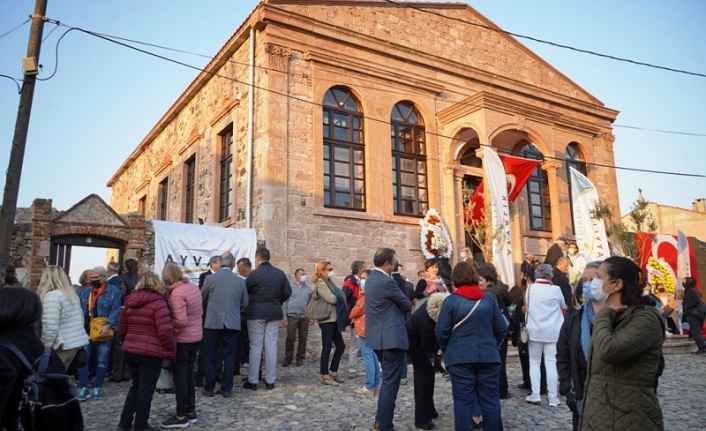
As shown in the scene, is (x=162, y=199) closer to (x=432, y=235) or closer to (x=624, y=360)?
(x=432, y=235)

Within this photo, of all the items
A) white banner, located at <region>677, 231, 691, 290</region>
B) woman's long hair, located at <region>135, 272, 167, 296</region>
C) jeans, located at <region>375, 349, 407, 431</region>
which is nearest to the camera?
jeans, located at <region>375, 349, 407, 431</region>

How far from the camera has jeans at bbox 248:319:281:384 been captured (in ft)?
24.2

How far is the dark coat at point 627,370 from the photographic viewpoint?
276 centimetres

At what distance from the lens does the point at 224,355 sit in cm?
705

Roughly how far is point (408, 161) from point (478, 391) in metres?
10.2

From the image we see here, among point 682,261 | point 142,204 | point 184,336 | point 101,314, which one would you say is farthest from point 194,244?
point 682,261

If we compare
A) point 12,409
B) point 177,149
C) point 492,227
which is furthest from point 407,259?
point 12,409

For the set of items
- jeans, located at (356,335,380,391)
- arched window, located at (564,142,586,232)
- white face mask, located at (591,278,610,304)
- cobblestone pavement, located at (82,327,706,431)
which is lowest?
cobblestone pavement, located at (82,327,706,431)

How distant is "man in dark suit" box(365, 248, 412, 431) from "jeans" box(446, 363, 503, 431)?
861mm

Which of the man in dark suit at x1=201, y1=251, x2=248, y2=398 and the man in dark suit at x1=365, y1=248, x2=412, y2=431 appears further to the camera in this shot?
the man in dark suit at x1=201, y1=251, x2=248, y2=398

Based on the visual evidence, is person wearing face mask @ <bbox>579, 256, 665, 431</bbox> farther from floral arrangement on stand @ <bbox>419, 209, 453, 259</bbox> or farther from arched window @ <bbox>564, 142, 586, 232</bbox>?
arched window @ <bbox>564, 142, 586, 232</bbox>

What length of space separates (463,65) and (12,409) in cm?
1469

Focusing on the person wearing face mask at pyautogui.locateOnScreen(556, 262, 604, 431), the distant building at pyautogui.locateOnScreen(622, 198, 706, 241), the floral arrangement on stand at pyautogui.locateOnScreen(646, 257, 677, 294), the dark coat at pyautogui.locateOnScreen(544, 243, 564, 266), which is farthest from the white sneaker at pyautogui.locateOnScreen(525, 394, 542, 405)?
the distant building at pyautogui.locateOnScreen(622, 198, 706, 241)

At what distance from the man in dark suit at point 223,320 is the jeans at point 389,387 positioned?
7.92ft
